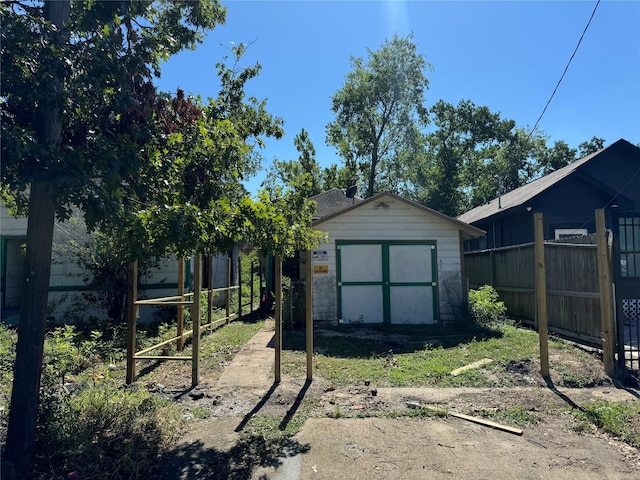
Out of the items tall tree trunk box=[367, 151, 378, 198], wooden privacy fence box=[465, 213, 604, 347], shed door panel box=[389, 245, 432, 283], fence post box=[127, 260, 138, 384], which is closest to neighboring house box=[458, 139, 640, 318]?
wooden privacy fence box=[465, 213, 604, 347]

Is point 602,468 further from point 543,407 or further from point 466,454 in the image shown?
point 543,407

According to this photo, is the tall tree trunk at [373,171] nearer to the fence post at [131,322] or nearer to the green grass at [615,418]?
the fence post at [131,322]

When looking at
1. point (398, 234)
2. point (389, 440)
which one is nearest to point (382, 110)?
point (398, 234)

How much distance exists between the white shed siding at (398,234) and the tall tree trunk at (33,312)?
809 cm

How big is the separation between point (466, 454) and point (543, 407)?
1.74m

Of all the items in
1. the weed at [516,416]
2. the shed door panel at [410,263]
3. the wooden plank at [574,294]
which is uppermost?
the shed door panel at [410,263]

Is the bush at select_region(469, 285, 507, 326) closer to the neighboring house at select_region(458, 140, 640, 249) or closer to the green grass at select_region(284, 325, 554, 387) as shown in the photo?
the green grass at select_region(284, 325, 554, 387)

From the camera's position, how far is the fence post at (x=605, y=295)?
249 inches

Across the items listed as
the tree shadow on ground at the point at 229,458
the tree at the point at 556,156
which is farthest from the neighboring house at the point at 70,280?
the tree at the point at 556,156

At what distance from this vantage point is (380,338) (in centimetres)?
987

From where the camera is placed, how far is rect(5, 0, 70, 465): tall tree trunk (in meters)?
3.62

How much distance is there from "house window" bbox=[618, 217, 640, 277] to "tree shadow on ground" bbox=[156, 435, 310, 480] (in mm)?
12983

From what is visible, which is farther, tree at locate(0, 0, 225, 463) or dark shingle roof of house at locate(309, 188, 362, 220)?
dark shingle roof of house at locate(309, 188, 362, 220)

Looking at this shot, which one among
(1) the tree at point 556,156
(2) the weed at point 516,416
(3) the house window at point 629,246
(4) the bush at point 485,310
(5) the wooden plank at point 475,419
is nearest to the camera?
(5) the wooden plank at point 475,419
